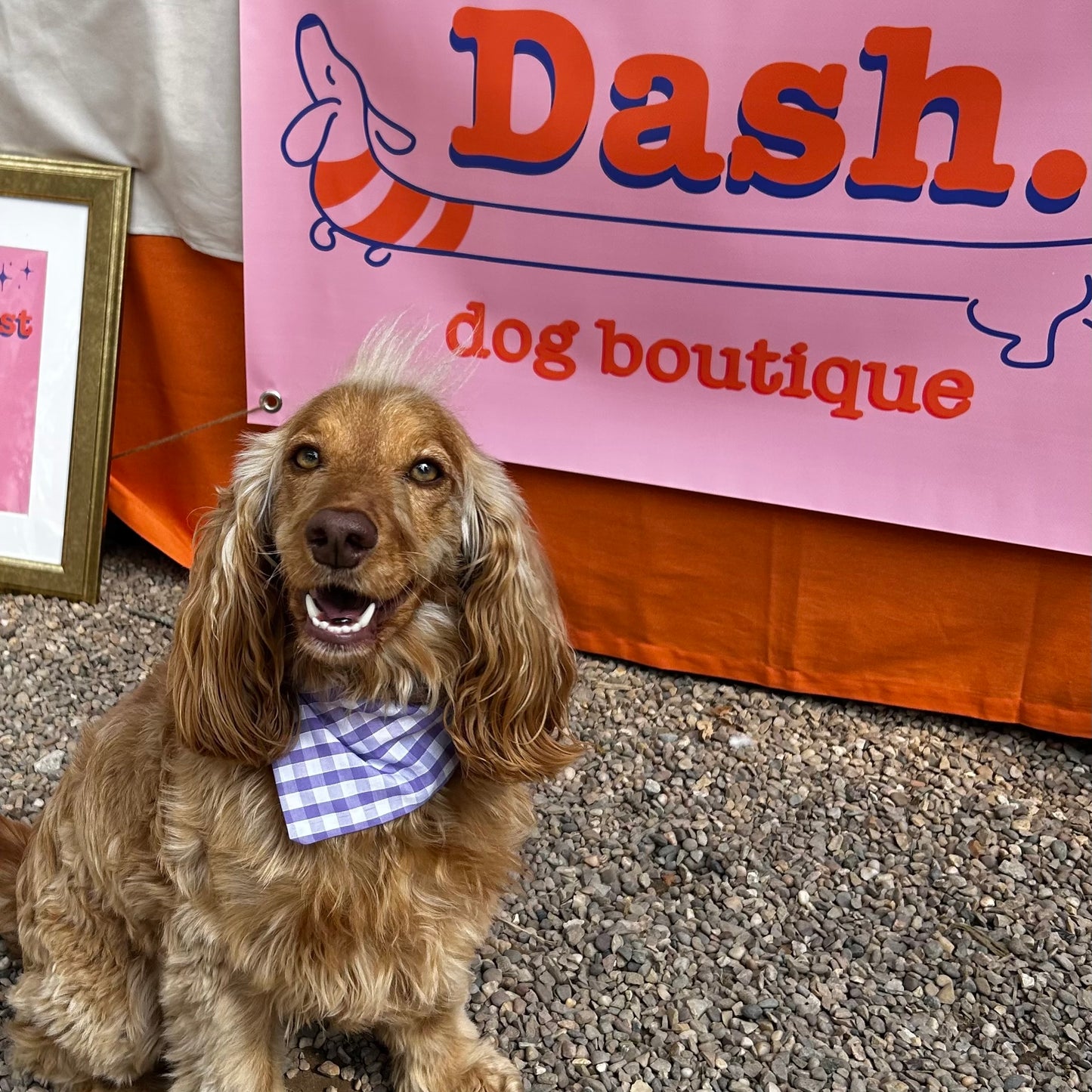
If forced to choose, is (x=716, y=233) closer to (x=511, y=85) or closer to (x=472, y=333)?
(x=511, y=85)

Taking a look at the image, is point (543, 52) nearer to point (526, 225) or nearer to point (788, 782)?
point (526, 225)

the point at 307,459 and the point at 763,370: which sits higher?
the point at 763,370

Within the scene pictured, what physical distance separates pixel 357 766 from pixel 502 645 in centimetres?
36

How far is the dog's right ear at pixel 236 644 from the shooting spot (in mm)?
2182

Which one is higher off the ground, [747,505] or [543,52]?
[543,52]

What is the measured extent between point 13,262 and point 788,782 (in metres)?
Result: 3.45

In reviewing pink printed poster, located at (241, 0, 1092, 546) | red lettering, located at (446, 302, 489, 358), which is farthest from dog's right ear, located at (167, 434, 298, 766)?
red lettering, located at (446, 302, 489, 358)

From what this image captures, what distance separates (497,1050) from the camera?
284 cm

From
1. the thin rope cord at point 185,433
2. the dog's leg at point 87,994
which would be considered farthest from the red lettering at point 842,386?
the dog's leg at point 87,994

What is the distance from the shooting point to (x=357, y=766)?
2229 mm

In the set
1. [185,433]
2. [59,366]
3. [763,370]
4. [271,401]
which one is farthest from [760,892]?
[59,366]

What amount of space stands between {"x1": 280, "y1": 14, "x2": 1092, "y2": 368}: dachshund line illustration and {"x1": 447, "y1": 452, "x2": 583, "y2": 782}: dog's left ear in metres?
1.59

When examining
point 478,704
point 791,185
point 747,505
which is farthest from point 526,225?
point 478,704

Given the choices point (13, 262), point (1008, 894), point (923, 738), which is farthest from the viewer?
point (13, 262)
